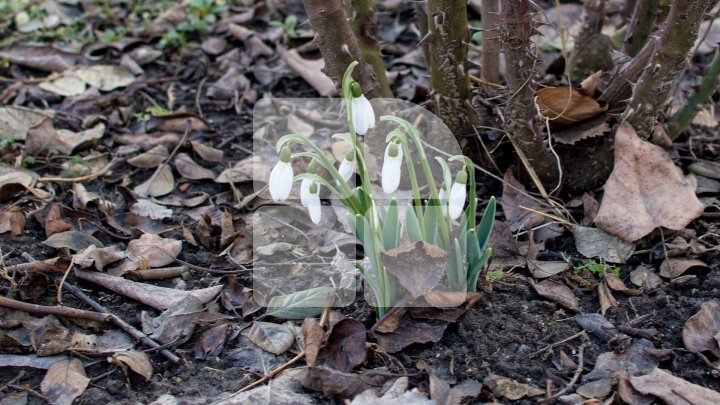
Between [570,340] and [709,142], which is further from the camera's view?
[709,142]

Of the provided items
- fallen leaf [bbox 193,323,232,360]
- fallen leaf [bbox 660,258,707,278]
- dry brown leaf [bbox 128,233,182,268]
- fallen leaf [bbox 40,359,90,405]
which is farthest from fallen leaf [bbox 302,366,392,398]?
fallen leaf [bbox 660,258,707,278]

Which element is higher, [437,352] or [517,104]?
[517,104]

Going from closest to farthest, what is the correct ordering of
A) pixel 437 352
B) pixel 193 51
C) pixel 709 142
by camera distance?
pixel 437 352
pixel 709 142
pixel 193 51

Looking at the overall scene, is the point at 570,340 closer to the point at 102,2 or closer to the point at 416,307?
the point at 416,307

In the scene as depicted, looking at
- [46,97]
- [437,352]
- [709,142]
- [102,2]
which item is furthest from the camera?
[102,2]

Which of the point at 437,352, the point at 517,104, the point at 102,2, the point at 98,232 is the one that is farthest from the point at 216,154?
the point at 102,2

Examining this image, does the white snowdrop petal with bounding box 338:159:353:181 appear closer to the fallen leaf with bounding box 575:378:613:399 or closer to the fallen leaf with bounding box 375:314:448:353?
the fallen leaf with bounding box 375:314:448:353
